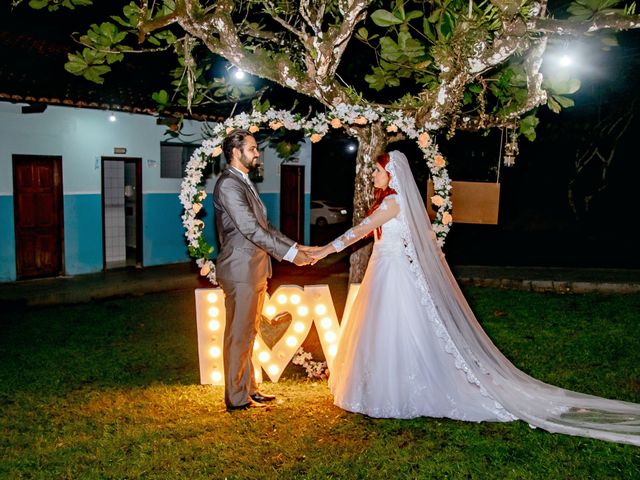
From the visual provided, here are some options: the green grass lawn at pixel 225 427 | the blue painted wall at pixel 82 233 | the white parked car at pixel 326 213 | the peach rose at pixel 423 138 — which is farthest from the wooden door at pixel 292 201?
the peach rose at pixel 423 138

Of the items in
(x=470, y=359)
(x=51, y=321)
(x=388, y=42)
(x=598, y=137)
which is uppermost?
(x=388, y=42)

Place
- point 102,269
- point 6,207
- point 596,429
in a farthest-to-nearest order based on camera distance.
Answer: point 102,269 → point 6,207 → point 596,429

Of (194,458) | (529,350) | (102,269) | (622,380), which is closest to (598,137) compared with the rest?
(529,350)

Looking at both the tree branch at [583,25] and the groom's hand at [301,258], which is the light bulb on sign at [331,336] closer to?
the groom's hand at [301,258]

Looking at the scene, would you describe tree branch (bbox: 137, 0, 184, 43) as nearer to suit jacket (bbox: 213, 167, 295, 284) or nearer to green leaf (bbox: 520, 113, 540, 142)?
suit jacket (bbox: 213, 167, 295, 284)

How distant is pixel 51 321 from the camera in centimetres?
883

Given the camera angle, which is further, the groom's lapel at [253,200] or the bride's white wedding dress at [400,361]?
the groom's lapel at [253,200]

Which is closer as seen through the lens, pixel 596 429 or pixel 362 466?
pixel 362 466

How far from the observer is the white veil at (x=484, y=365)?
16.4ft

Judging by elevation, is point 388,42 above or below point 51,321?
above

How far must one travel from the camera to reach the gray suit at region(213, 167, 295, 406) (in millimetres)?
5195

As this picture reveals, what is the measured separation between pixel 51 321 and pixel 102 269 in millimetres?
3669

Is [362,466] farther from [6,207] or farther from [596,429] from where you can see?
[6,207]

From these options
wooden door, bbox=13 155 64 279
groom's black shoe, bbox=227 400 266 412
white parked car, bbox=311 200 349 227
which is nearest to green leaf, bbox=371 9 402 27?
groom's black shoe, bbox=227 400 266 412
